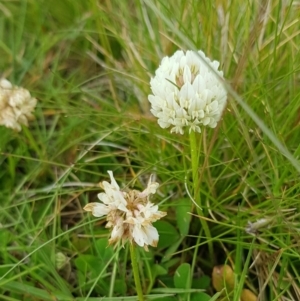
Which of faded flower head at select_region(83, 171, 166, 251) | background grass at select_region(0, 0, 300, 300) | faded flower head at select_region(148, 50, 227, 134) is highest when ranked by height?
faded flower head at select_region(148, 50, 227, 134)

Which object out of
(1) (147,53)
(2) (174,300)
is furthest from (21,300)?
(1) (147,53)

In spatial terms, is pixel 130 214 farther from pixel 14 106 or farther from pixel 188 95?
pixel 14 106

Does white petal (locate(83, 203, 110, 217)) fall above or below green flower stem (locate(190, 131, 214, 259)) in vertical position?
above

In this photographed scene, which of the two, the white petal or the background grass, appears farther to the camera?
the background grass

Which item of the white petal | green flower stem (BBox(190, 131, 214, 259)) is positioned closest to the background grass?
green flower stem (BBox(190, 131, 214, 259))

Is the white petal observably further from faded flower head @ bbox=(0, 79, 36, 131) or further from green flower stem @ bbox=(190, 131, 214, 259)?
faded flower head @ bbox=(0, 79, 36, 131)

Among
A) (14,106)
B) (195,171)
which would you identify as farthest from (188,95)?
(14,106)

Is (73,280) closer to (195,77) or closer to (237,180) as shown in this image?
Answer: (237,180)
